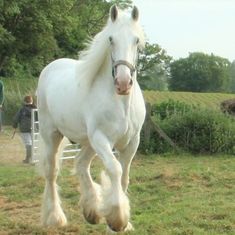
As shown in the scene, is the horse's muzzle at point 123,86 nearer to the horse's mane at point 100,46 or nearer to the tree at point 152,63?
the horse's mane at point 100,46

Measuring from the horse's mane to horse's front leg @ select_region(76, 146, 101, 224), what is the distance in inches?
44.9

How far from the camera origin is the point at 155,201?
7402mm

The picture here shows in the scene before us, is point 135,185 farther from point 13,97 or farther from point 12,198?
point 13,97

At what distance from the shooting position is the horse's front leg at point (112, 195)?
484 cm

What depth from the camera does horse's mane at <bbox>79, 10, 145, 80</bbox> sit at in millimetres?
5016

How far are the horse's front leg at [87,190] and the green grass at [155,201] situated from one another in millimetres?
184

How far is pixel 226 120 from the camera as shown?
48.4 feet

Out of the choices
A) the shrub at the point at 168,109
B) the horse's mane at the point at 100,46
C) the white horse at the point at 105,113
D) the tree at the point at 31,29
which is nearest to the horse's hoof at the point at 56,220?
the white horse at the point at 105,113

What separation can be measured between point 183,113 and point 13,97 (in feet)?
46.3

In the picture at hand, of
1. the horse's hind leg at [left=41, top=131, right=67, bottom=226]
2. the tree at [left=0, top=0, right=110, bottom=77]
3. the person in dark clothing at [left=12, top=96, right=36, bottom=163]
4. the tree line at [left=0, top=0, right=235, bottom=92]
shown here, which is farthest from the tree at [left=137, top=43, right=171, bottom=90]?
the horse's hind leg at [left=41, top=131, right=67, bottom=226]

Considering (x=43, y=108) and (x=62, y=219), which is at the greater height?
(x=43, y=108)

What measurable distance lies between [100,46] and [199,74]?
8988 cm

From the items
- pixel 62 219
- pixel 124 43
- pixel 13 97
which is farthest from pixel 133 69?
pixel 13 97

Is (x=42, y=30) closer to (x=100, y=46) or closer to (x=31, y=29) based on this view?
(x=31, y=29)
